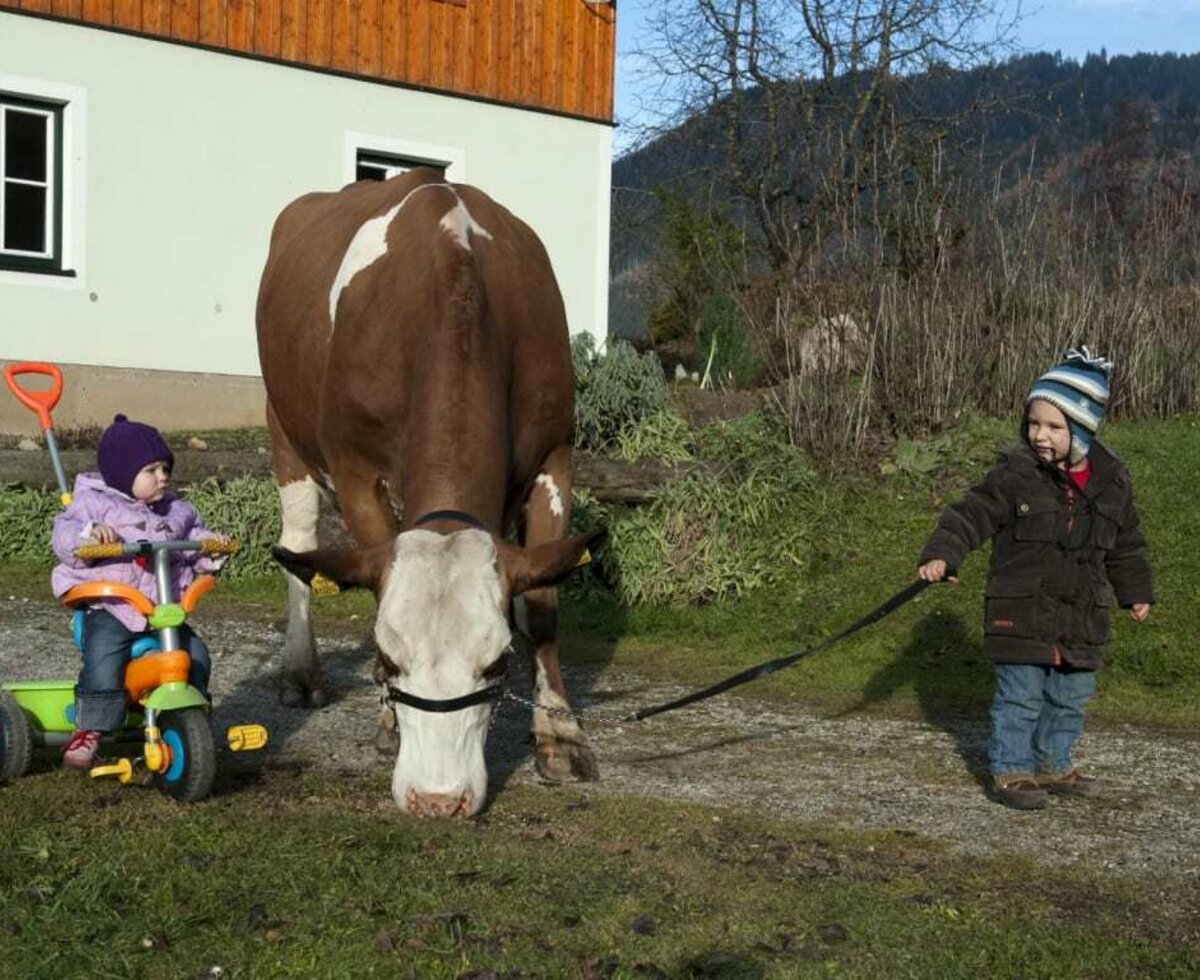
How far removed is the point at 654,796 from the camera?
5.60 metres

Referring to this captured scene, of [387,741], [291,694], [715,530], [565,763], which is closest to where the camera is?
[565,763]

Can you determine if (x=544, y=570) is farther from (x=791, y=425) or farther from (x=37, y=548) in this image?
(x=37, y=548)

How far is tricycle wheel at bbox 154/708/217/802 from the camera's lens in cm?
515

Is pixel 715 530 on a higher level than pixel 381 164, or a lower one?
lower

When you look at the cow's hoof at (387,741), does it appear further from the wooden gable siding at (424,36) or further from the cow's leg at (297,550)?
the wooden gable siding at (424,36)

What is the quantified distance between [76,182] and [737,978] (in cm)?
1323

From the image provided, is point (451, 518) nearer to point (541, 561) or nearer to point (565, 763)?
point (541, 561)

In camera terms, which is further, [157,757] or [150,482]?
[150,482]

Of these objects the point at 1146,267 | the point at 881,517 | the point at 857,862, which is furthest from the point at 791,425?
the point at 857,862

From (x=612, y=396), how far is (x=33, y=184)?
6.41m

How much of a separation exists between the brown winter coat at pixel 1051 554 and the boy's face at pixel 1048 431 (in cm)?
8

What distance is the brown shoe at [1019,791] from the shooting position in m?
5.56

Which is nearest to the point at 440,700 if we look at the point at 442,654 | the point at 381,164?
the point at 442,654

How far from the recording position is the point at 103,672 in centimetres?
549
